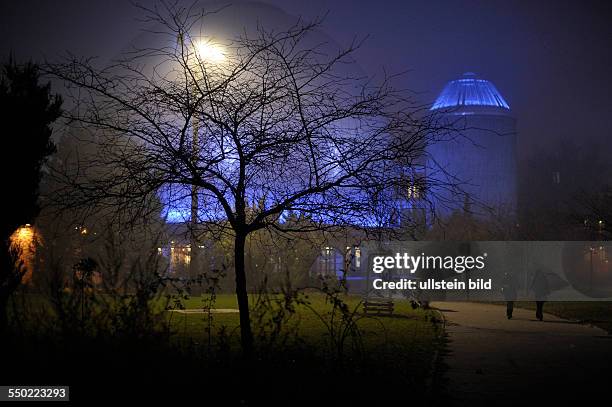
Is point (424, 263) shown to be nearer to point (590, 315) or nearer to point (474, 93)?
point (590, 315)

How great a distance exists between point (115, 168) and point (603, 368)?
831 cm

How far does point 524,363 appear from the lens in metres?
12.2

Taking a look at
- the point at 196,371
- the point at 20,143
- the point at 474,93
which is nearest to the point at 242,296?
the point at 196,371

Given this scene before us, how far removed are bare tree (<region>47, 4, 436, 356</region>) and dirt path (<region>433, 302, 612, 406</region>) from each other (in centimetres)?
279

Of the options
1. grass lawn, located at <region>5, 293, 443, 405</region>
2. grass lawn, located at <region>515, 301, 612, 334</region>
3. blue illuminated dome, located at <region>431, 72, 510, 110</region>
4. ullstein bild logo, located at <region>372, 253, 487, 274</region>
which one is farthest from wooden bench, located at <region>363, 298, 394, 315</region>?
blue illuminated dome, located at <region>431, 72, 510, 110</region>

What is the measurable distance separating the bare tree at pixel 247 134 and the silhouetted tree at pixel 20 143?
1.52 m

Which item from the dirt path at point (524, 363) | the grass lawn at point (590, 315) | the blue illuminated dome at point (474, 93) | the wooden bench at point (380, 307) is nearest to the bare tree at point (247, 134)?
the dirt path at point (524, 363)

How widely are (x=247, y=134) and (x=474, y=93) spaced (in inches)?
3136

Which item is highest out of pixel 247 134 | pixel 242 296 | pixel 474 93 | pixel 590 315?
pixel 474 93

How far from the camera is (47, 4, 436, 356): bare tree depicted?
9.69m

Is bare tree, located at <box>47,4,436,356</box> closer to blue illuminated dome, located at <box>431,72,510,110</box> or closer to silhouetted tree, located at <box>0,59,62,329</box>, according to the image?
silhouetted tree, located at <box>0,59,62,329</box>

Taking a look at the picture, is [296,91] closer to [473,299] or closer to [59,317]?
Answer: [59,317]

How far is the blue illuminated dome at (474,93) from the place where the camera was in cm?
8400

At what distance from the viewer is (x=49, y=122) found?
11.6 meters
